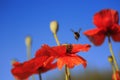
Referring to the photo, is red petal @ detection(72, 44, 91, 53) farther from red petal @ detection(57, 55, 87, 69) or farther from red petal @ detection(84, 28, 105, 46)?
red petal @ detection(84, 28, 105, 46)

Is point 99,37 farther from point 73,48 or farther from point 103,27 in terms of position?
point 73,48

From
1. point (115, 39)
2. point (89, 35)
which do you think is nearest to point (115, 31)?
point (115, 39)

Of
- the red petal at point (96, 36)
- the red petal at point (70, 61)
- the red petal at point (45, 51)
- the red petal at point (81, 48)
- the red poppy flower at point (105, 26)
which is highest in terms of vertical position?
the red poppy flower at point (105, 26)

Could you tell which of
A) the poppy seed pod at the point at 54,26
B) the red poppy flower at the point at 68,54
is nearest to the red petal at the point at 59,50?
the red poppy flower at the point at 68,54

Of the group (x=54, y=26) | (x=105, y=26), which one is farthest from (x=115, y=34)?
(x=54, y=26)

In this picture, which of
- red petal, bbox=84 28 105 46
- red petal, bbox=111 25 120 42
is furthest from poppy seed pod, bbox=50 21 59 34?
red petal, bbox=111 25 120 42

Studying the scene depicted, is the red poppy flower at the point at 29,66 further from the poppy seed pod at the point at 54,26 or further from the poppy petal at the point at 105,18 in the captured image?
the poppy petal at the point at 105,18
